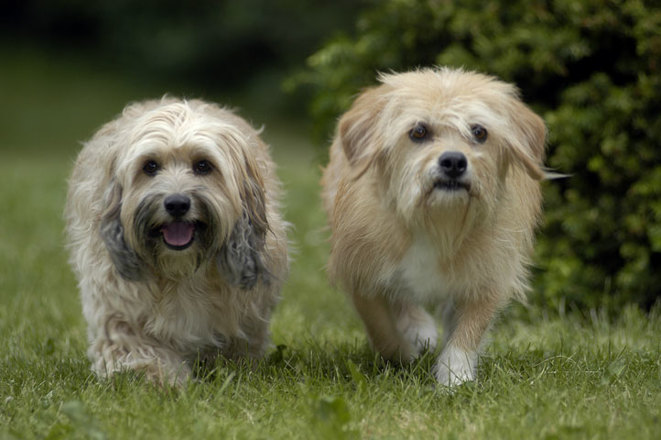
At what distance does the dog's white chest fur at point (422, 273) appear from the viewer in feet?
12.9

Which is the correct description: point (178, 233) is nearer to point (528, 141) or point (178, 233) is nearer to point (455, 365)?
point (455, 365)

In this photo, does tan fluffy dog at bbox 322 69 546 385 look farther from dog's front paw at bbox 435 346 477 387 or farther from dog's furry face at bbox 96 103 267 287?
dog's furry face at bbox 96 103 267 287

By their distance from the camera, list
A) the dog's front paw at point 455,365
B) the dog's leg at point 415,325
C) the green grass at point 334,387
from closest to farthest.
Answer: the green grass at point 334,387 → the dog's front paw at point 455,365 → the dog's leg at point 415,325

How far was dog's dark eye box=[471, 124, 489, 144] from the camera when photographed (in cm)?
373

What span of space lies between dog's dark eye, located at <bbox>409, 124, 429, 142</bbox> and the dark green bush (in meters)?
1.88

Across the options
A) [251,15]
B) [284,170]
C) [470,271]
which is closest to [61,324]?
[470,271]

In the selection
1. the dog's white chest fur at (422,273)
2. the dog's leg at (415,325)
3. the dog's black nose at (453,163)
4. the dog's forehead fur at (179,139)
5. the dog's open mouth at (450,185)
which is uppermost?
the dog's forehead fur at (179,139)

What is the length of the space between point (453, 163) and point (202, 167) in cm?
105

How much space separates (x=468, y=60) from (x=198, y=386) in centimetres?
298

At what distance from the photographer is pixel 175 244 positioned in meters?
3.76

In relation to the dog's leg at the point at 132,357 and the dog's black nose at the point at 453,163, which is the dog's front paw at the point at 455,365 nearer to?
the dog's black nose at the point at 453,163

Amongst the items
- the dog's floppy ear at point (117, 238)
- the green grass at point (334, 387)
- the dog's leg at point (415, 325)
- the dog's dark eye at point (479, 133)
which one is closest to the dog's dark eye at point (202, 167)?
the dog's floppy ear at point (117, 238)

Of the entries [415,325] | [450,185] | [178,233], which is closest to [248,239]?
[178,233]

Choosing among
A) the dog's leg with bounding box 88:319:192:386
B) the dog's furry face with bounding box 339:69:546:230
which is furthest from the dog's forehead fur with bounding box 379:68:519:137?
the dog's leg with bounding box 88:319:192:386
